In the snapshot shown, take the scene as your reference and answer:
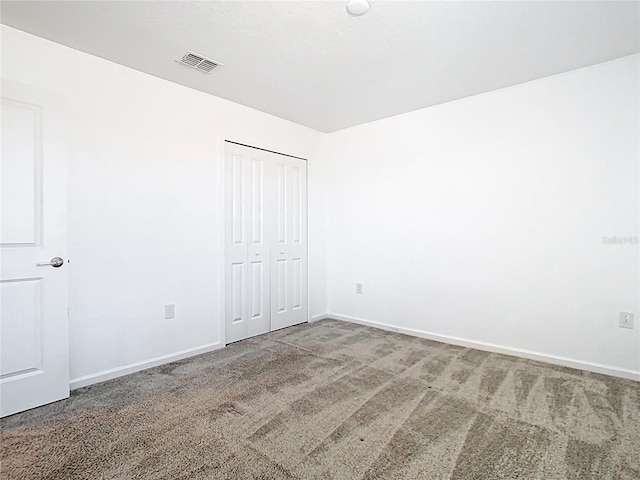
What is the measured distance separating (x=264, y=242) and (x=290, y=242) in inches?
16.8

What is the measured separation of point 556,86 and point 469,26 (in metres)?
1.28

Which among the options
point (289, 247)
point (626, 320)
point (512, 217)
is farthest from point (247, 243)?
point (626, 320)

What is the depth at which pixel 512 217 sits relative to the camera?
3164 mm

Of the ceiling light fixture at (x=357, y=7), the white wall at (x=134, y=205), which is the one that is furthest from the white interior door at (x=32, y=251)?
the ceiling light fixture at (x=357, y=7)

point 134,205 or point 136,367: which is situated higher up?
point 134,205

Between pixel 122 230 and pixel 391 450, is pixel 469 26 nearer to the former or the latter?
pixel 391 450

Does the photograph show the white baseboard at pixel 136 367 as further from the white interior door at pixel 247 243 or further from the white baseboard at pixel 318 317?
the white baseboard at pixel 318 317

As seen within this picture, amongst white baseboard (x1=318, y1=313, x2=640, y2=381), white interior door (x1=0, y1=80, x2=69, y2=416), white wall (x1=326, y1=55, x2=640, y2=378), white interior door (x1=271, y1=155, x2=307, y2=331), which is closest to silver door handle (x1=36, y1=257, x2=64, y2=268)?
white interior door (x1=0, y1=80, x2=69, y2=416)

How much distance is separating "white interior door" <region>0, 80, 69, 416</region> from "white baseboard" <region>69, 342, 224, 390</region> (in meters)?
0.20

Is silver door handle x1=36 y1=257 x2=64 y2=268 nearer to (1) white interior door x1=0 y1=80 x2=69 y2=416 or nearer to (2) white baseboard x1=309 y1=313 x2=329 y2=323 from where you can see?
(1) white interior door x1=0 y1=80 x2=69 y2=416

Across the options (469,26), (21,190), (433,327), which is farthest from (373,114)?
(21,190)

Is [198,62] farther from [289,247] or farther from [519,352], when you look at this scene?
[519,352]

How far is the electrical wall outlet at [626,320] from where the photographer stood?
8.66 ft

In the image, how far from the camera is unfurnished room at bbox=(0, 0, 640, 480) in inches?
75.4
